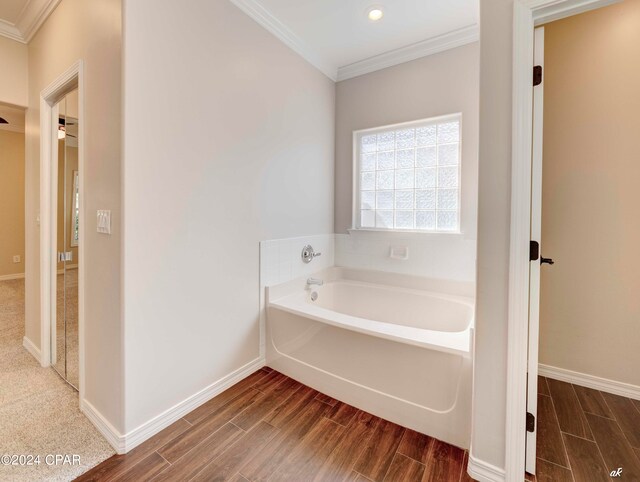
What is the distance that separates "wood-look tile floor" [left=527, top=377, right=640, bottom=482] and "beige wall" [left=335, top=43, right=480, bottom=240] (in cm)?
128

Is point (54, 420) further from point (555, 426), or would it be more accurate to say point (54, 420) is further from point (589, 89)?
point (589, 89)

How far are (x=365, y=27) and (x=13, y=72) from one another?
2886 millimetres

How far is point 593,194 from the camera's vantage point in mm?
2033

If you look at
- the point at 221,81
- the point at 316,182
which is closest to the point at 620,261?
the point at 316,182

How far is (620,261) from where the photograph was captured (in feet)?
6.48

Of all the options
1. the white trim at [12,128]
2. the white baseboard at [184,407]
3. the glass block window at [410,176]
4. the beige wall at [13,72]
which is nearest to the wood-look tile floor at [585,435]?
the glass block window at [410,176]

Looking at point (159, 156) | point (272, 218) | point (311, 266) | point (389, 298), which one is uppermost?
point (159, 156)

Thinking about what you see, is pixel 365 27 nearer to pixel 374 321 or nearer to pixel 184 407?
pixel 374 321

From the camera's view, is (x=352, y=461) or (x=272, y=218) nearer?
(x=352, y=461)

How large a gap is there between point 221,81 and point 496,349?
2201 mm

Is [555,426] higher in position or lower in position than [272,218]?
lower

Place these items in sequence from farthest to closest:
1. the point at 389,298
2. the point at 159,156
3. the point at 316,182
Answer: the point at 316,182, the point at 389,298, the point at 159,156

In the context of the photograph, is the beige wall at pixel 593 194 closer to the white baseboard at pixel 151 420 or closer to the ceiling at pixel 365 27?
the ceiling at pixel 365 27

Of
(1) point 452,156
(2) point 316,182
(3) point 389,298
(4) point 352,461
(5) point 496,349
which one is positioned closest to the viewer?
(5) point 496,349
